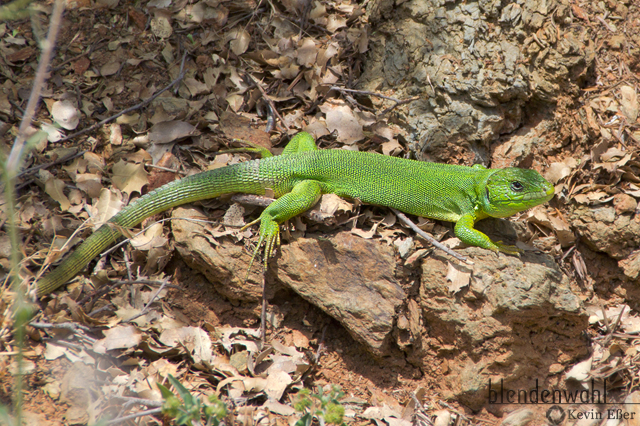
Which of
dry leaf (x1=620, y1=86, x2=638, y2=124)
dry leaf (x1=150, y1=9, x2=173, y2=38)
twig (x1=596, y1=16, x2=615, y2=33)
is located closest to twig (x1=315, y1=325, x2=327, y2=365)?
dry leaf (x1=150, y1=9, x2=173, y2=38)

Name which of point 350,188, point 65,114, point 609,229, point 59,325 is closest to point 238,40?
point 65,114

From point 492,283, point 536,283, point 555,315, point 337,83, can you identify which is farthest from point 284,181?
point 555,315

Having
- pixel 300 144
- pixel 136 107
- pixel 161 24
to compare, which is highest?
pixel 161 24

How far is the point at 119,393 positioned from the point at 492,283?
10.5ft

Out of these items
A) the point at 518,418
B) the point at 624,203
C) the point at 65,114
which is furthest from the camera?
the point at 65,114

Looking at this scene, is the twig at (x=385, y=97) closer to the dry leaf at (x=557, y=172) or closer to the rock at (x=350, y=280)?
the dry leaf at (x=557, y=172)

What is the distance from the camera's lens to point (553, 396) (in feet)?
13.6

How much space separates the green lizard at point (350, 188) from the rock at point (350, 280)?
1.02 feet

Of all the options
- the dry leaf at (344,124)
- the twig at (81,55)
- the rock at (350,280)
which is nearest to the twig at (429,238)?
the rock at (350,280)

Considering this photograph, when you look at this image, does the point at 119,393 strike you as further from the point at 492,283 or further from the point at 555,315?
the point at 555,315

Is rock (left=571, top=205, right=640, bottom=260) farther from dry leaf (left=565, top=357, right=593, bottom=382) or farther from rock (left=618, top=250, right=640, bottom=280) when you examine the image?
dry leaf (left=565, top=357, right=593, bottom=382)

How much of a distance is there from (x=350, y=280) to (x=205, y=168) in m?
→ 2.05

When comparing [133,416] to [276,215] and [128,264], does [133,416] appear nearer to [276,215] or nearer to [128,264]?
[128,264]

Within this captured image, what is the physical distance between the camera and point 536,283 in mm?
3875
